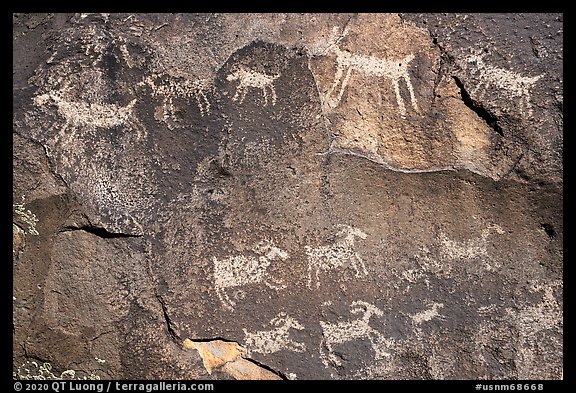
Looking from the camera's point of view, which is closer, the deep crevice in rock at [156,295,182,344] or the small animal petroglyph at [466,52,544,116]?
the small animal petroglyph at [466,52,544,116]

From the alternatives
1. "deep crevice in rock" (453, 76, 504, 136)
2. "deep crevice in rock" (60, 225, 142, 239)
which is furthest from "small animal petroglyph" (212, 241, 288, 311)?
"deep crevice in rock" (453, 76, 504, 136)

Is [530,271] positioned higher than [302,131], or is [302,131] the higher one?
[302,131]

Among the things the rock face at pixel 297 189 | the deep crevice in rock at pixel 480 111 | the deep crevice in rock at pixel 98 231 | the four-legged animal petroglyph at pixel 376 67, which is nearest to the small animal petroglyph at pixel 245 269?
the rock face at pixel 297 189

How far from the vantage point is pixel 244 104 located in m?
1.53

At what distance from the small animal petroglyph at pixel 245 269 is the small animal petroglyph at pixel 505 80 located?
77cm

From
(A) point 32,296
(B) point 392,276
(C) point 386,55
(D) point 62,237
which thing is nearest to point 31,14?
(D) point 62,237

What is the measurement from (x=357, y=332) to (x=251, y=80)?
82cm

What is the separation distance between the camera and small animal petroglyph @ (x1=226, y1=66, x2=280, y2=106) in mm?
1523

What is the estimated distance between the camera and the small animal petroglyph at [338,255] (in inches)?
61.1

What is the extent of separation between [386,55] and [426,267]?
63 centimetres

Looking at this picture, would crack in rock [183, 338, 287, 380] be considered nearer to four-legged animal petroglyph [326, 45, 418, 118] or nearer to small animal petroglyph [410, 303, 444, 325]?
small animal petroglyph [410, 303, 444, 325]

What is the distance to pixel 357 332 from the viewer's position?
1.58 m

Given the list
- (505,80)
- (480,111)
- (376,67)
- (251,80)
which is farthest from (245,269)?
(505,80)
